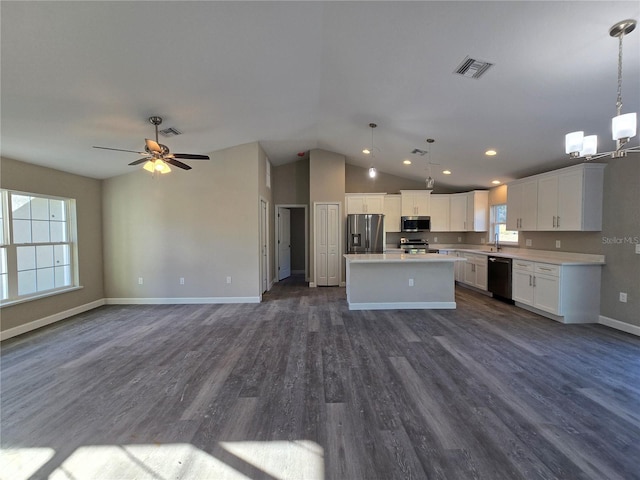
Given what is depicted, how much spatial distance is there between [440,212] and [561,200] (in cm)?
291

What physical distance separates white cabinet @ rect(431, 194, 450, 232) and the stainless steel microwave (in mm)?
167

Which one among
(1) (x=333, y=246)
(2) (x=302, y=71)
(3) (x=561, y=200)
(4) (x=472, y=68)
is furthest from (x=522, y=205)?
(2) (x=302, y=71)

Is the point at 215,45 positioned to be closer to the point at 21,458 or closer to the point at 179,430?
the point at 179,430

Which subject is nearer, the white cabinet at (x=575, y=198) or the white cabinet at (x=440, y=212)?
the white cabinet at (x=575, y=198)

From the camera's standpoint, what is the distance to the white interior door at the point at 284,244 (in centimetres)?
782

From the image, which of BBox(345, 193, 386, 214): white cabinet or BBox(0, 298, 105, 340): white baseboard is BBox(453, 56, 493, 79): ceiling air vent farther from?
BBox(0, 298, 105, 340): white baseboard

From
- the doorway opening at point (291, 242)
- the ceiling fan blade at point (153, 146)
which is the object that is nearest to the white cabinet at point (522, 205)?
the doorway opening at point (291, 242)

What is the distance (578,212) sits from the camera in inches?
161

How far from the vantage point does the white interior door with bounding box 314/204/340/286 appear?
270 inches

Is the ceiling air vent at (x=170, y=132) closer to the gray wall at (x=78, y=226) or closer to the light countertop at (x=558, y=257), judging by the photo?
the gray wall at (x=78, y=226)

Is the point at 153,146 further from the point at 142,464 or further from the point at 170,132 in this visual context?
the point at 142,464

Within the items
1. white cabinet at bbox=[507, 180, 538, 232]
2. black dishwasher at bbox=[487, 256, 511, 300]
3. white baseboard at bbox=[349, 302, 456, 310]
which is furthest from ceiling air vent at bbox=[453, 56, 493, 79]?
black dishwasher at bbox=[487, 256, 511, 300]

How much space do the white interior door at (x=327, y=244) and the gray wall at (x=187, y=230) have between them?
1917 mm

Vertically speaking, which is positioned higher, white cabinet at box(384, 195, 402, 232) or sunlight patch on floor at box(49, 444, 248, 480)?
white cabinet at box(384, 195, 402, 232)
